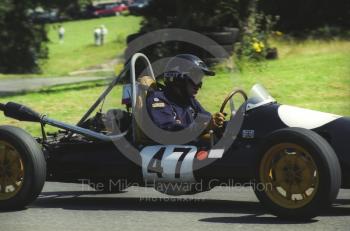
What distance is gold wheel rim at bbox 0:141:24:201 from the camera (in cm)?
745

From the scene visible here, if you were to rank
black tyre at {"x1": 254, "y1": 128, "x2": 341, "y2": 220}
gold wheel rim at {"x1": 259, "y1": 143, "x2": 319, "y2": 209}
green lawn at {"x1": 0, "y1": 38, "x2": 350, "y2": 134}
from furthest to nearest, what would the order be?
green lawn at {"x1": 0, "y1": 38, "x2": 350, "y2": 134} → gold wheel rim at {"x1": 259, "y1": 143, "x2": 319, "y2": 209} → black tyre at {"x1": 254, "y1": 128, "x2": 341, "y2": 220}

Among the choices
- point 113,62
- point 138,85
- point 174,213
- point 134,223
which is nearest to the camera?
point 134,223

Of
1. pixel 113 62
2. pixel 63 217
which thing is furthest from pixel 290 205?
pixel 113 62

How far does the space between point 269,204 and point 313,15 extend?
94.8 ft

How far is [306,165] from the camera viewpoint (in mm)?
6336

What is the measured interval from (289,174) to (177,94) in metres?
1.63

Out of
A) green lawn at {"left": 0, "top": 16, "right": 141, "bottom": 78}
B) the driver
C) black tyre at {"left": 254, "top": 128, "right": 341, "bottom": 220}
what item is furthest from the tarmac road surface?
green lawn at {"left": 0, "top": 16, "right": 141, "bottom": 78}

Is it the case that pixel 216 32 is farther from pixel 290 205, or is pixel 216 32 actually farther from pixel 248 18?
pixel 290 205

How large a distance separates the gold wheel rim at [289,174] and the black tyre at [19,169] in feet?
6.79

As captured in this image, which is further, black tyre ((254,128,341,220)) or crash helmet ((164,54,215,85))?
crash helmet ((164,54,215,85))

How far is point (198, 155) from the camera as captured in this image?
712cm

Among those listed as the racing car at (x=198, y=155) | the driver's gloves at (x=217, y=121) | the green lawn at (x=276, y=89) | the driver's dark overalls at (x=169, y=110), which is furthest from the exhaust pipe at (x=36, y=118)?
the green lawn at (x=276, y=89)

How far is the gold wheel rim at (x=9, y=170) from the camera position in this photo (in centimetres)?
745

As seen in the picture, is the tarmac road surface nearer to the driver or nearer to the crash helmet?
the driver
